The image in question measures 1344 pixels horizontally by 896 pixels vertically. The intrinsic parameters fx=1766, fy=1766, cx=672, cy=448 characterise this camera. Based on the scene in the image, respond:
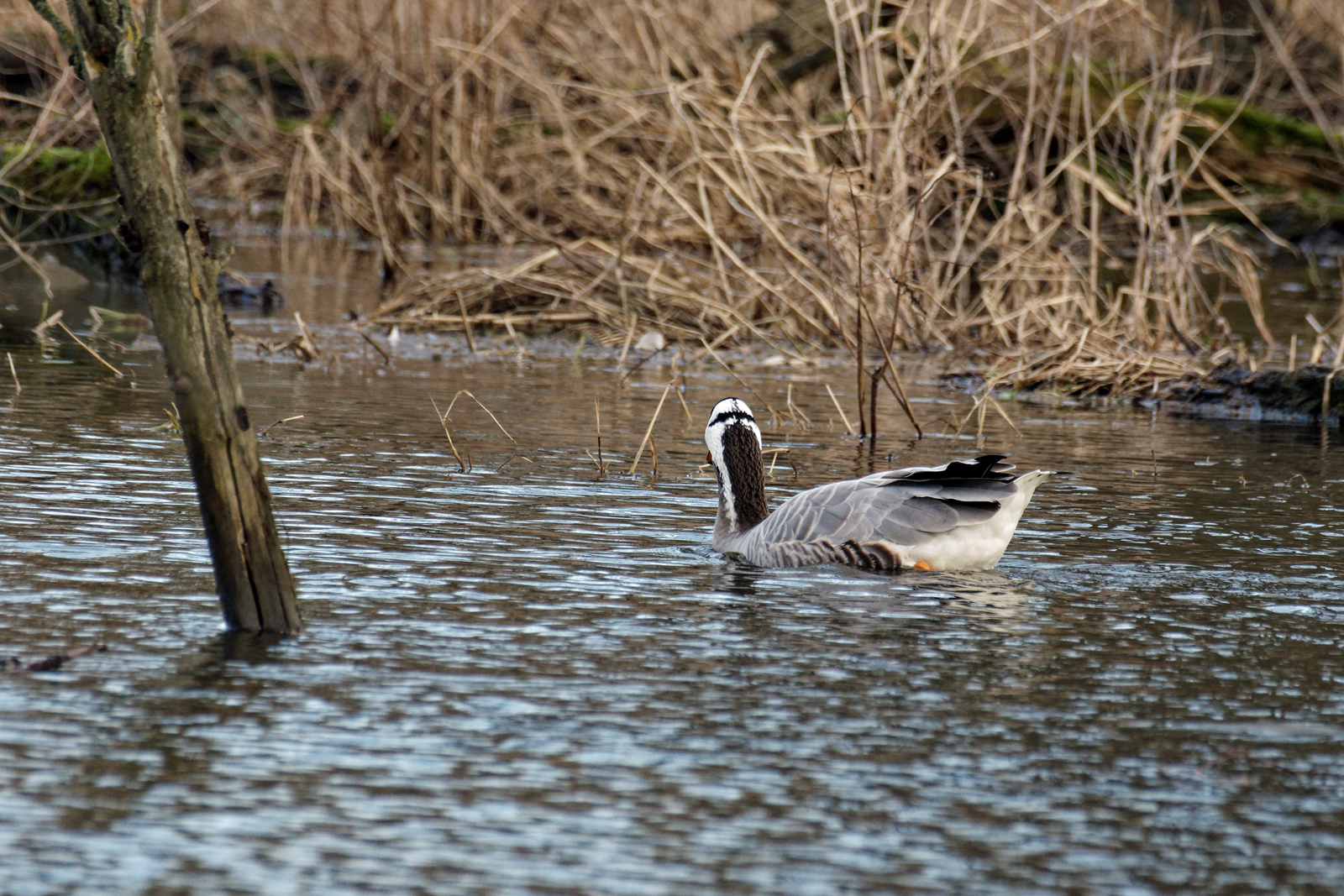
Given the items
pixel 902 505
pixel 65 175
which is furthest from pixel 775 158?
pixel 65 175

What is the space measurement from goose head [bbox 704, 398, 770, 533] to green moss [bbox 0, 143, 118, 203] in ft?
42.0

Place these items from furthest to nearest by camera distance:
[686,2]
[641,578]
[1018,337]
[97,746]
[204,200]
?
1. [204,200]
2. [686,2]
3. [1018,337]
4. [641,578]
5. [97,746]

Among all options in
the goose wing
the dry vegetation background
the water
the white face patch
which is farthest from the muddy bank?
the goose wing

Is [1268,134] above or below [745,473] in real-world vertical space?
above

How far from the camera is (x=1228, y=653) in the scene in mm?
6195

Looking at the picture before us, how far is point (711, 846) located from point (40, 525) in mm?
4334

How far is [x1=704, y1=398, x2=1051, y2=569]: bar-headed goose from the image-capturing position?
7293 millimetres

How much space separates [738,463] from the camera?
8.37m

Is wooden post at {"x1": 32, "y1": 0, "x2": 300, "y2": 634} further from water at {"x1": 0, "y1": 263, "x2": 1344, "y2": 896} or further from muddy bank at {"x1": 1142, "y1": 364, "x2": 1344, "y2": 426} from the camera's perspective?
muddy bank at {"x1": 1142, "y1": 364, "x2": 1344, "y2": 426}

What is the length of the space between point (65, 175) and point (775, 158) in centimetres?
931

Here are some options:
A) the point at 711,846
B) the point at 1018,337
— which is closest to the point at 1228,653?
the point at 711,846

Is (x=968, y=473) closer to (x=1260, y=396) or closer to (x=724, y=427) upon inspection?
(x=724, y=427)

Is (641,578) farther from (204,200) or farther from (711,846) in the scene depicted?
(204,200)

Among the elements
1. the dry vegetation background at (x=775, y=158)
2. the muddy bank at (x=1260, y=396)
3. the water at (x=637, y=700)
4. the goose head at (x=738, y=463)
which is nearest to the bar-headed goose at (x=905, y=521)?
the water at (x=637, y=700)
